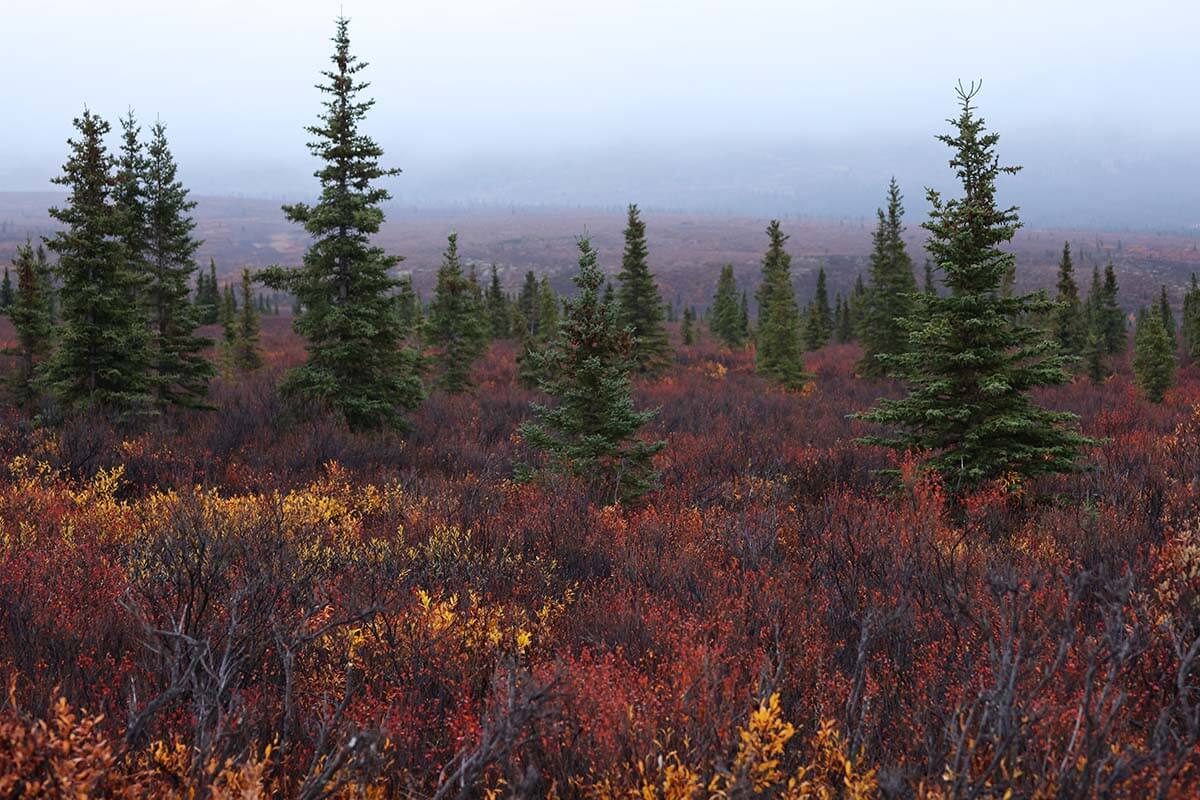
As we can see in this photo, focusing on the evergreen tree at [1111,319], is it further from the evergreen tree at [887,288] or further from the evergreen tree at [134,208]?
the evergreen tree at [134,208]

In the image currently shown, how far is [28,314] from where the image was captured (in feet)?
58.1

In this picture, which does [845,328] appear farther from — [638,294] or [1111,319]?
[638,294]

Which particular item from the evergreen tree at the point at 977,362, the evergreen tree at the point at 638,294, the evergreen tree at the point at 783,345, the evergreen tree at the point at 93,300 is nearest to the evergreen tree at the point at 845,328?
the evergreen tree at the point at 783,345

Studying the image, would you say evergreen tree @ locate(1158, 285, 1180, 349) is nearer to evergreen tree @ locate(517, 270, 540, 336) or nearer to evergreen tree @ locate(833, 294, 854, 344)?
evergreen tree @ locate(833, 294, 854, 344)

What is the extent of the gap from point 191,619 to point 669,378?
25.5 m

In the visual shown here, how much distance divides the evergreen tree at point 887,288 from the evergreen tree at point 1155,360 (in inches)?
325

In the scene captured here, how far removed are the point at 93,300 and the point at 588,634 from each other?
559 inches

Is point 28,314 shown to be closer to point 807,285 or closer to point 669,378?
point 669,378

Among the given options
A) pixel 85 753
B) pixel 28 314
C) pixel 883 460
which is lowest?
pixel 883 460

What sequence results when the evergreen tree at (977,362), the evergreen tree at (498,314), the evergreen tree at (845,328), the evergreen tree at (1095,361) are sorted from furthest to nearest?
1. the evergreen tree at (845,328)
2. the evergreen tree at (498,314)
3. the evergreen tree at (1095,361)
4. the evergreen tree at (977,362)

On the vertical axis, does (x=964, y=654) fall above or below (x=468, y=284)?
below

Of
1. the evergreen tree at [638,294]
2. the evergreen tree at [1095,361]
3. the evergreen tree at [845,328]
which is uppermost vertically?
the evergreen tree at [638,294]

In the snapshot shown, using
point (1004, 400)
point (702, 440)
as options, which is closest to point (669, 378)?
point (702, 440)

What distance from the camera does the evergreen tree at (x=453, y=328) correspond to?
84.9 ft
